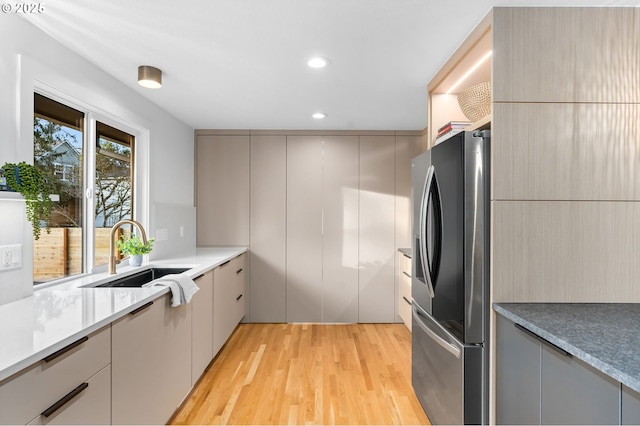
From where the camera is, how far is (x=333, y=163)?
4.19 metres

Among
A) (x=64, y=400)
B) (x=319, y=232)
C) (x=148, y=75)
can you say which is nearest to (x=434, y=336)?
(x=64, y=400)

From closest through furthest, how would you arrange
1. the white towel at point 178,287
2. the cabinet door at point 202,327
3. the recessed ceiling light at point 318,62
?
the white towel at point 178,287 → the recessed ceiling light at point 318,62 → the cabinet door at point 202,327

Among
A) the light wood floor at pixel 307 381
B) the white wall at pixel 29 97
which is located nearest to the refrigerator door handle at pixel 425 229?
the light wood floor at pixel 307 381

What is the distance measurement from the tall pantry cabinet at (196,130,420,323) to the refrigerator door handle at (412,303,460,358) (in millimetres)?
1771

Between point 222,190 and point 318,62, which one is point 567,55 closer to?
point 318,62

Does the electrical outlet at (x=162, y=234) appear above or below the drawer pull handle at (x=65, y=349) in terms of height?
above

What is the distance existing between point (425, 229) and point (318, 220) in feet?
7.27

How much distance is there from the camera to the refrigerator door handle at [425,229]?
1.99m

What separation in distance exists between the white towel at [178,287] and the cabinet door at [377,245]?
2402 mm

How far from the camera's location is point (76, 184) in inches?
92.3

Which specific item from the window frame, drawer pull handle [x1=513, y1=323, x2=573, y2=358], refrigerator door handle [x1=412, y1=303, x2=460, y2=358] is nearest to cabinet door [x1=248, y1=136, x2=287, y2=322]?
the window frame

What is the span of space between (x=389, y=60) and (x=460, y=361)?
1827 mm

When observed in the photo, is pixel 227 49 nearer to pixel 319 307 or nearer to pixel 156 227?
pixel 156 227

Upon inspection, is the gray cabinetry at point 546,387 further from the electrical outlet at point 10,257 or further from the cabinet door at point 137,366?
the electrical outlet at point 10,257
